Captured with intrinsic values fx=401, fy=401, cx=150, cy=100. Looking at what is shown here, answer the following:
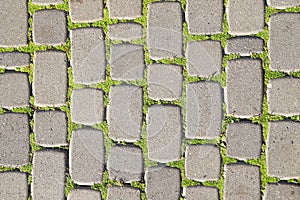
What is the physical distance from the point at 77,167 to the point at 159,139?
581 millimetres

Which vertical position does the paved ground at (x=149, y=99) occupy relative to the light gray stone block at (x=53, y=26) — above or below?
below

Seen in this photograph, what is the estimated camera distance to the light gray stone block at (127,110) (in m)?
2.64

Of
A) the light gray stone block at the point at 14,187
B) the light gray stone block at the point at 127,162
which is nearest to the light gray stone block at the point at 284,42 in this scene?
the light gray stone block at the point at 127,162

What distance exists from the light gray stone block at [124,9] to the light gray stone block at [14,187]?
1244 mm

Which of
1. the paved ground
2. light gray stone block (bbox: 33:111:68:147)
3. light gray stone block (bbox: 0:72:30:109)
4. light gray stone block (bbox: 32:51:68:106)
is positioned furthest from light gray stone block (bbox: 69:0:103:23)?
light gray stone block (bbox: 33:111:68:147)

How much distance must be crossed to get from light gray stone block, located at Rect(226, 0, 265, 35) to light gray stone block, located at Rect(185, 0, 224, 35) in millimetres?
74

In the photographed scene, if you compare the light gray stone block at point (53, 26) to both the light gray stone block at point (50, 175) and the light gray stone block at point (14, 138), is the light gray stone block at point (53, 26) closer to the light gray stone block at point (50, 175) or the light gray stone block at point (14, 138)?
the light gray stone block at point (14, 138)

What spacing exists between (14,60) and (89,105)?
60 cm

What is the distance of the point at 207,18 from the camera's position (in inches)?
103

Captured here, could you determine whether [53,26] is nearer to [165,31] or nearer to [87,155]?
[165,31]

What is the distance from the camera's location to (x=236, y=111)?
8.56 feet

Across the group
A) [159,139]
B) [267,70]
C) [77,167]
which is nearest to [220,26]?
[267,70]

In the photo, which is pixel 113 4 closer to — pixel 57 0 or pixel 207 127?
pixel 57 0

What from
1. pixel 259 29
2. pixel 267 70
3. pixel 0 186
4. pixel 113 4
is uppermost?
pixel 113 4
